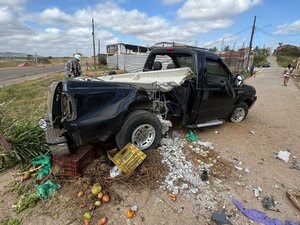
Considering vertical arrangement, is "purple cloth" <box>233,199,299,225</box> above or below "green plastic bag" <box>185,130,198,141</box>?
below

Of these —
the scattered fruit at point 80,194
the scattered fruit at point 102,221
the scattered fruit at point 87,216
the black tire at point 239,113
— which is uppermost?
the black tire at point 239,113

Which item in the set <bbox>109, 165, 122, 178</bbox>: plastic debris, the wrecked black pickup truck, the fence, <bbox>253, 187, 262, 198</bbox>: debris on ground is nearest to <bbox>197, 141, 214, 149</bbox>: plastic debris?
the wrecked black pickup truck

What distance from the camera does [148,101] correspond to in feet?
11.3

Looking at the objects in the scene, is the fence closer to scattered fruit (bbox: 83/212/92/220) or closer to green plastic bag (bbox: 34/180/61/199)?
green plastic bag (bbox: 34/180/61/199)

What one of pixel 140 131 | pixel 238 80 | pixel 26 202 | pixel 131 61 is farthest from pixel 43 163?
pixel 131 61

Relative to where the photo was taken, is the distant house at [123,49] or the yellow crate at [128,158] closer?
the yellow crate at [128,158]

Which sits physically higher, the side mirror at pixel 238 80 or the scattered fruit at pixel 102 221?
the side mirror at pixel 238 80

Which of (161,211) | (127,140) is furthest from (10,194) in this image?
(161,211)

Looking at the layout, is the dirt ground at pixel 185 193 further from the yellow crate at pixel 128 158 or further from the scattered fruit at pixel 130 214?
the yellow crate at pixel 128 158

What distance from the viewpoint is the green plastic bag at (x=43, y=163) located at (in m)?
2.89

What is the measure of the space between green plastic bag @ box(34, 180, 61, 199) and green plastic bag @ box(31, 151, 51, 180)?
21 cm

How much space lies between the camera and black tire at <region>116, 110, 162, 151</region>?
3.08m

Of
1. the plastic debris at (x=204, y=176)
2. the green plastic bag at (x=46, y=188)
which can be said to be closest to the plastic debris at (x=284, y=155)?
the plastic debris at (x=204, y=176)

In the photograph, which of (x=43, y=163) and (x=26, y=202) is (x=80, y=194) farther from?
(x=43, y=163)
